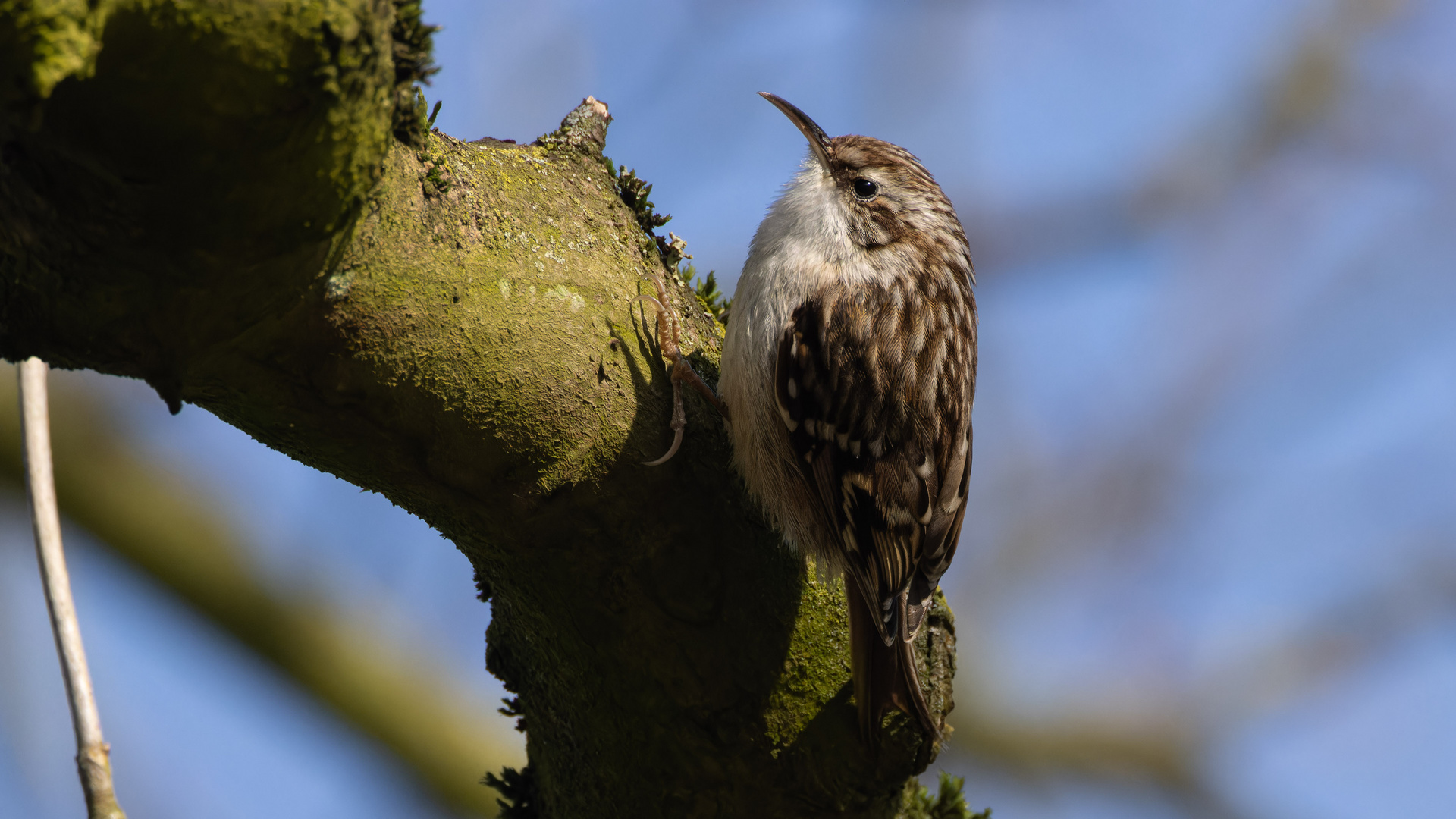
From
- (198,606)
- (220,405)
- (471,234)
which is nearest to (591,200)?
(471,234)

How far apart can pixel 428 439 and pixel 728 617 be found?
2.41ft

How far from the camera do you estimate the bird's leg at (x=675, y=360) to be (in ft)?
6.83

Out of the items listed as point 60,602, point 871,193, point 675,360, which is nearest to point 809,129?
point 871,193

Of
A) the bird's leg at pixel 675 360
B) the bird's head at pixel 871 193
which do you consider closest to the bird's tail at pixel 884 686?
the bird's leg at pixel 675 360

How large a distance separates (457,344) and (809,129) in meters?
1.83

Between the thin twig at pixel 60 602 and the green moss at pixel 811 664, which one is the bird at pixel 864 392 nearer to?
the green moss at pixel 811 664

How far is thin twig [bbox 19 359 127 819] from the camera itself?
60.7 inches

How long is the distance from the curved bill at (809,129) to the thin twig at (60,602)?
211 cm

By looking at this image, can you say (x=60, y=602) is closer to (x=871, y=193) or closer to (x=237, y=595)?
(x=237, y=595)

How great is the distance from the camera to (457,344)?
5.56ft

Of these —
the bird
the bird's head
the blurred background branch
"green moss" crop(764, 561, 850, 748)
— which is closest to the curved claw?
the bird

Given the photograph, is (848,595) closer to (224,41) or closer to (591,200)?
(591,200)

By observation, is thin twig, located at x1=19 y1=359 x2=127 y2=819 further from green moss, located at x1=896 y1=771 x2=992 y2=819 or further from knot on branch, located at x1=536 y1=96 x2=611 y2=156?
green moss, located at x1=896 y1=771 x2=992 y2=819

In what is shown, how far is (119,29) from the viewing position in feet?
3.56
